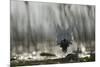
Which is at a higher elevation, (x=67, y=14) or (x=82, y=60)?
(x=67, y=14)

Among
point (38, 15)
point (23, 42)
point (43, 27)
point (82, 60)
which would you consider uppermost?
point (38, 15)

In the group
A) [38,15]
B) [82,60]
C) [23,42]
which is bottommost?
[82,60]

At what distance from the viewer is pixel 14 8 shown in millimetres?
2018

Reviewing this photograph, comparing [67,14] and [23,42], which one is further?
[67,14]

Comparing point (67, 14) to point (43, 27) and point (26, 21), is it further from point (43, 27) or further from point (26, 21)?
point (26, 21)

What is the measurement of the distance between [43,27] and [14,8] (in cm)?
40

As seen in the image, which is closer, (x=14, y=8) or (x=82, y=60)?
(x=14, y=8)

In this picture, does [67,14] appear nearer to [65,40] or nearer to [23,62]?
[65,40]

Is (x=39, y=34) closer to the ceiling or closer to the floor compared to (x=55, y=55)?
closer to the ceiling

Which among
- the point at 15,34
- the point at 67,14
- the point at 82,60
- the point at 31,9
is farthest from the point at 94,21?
the point at 15,34

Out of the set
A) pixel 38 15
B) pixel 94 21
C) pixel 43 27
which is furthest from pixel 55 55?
pixel 94 21

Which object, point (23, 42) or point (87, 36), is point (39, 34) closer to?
point (23, 42)

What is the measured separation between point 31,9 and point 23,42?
392 mm

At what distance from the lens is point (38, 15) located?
2.10 metres
